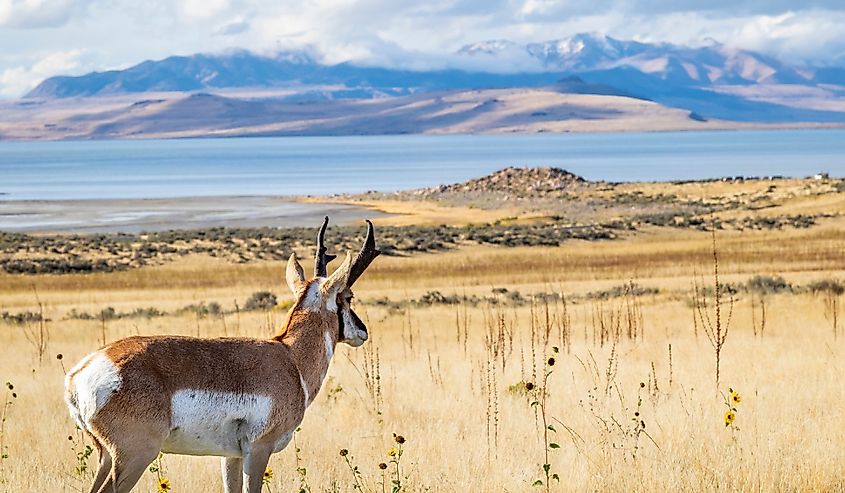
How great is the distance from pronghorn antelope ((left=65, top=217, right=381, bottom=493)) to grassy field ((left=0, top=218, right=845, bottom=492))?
36.2 inches

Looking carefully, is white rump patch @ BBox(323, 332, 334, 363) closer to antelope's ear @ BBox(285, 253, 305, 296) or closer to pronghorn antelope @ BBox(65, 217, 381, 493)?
pronghorn antelope @ BBox(65, 217, 381, 493)

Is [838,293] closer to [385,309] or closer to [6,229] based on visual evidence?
[385,309]

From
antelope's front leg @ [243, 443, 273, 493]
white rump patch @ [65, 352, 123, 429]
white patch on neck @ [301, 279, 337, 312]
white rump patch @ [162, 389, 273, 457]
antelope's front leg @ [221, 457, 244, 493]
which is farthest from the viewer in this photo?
white patch on neck @ [301, 279, 337, 312]

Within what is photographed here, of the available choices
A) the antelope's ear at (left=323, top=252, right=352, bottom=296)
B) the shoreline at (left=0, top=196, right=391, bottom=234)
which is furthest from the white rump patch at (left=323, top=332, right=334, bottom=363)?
the shoreline at (left=0, top=196, right=391, bottom=234)

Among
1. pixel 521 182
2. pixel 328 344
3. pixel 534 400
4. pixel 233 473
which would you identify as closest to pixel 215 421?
pixel 233 473

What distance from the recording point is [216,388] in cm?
626

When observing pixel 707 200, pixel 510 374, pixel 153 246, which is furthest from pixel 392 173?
pixel 510 374

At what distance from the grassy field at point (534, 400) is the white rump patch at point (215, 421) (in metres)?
0.99

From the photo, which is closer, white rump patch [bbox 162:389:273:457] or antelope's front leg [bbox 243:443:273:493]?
white rump patch [bbox 162:389:273:457]

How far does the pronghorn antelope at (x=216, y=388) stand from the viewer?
5.90 metres

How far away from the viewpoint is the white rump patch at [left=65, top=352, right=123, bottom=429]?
5.85 metres

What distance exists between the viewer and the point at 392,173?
152 m

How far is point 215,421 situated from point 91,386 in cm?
74

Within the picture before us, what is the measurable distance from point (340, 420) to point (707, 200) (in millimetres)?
68705
